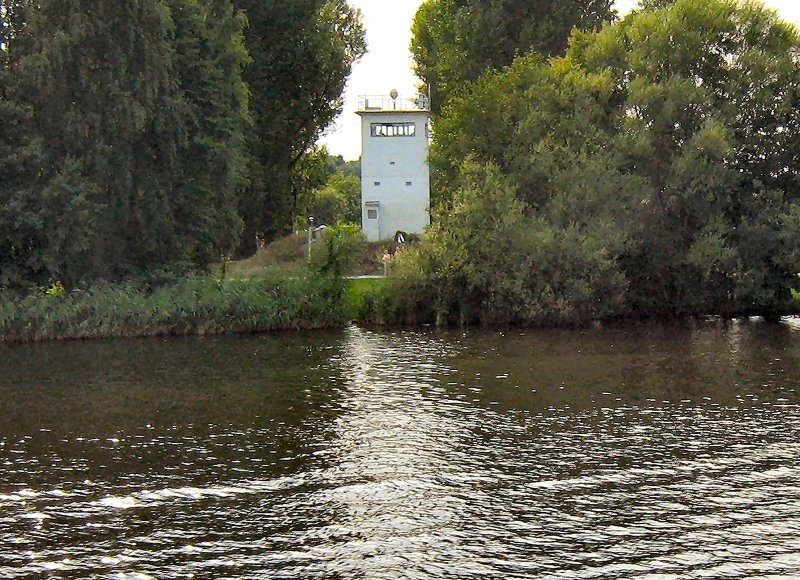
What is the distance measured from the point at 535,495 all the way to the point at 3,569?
7.64 m

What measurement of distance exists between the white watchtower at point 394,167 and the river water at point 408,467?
4044cm

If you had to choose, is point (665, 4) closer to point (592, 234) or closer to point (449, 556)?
point (592, 234)

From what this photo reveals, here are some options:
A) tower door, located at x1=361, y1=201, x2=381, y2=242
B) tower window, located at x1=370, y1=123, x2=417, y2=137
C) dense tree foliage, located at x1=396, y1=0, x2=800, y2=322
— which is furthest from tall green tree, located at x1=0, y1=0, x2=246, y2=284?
tower window, located at x1=370, y1=123, x2=417, y2=137

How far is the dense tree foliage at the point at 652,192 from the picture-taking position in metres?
39.8

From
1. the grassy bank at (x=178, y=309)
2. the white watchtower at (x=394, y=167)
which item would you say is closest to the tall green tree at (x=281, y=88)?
the white watchtower at (x=394, y=167)

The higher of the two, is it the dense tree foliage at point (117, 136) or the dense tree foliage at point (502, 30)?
the dense tree foliage at point (502, 30)

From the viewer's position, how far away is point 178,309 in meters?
39.6

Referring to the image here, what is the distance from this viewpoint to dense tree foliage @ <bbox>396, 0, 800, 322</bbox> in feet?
131

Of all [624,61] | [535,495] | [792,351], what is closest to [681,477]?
[535,495]

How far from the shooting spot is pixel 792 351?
3008 cm

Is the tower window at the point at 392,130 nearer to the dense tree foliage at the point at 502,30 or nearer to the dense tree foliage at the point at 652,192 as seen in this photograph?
the dense tree foliage at the point at 502,30

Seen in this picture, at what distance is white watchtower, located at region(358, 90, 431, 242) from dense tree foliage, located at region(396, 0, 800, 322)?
26805 millimetres

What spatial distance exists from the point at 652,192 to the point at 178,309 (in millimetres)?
21033

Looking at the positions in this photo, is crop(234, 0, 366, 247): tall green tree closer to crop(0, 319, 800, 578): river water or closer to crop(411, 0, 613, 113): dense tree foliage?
crop(411, 0, 613, 113): dense tree foliage
